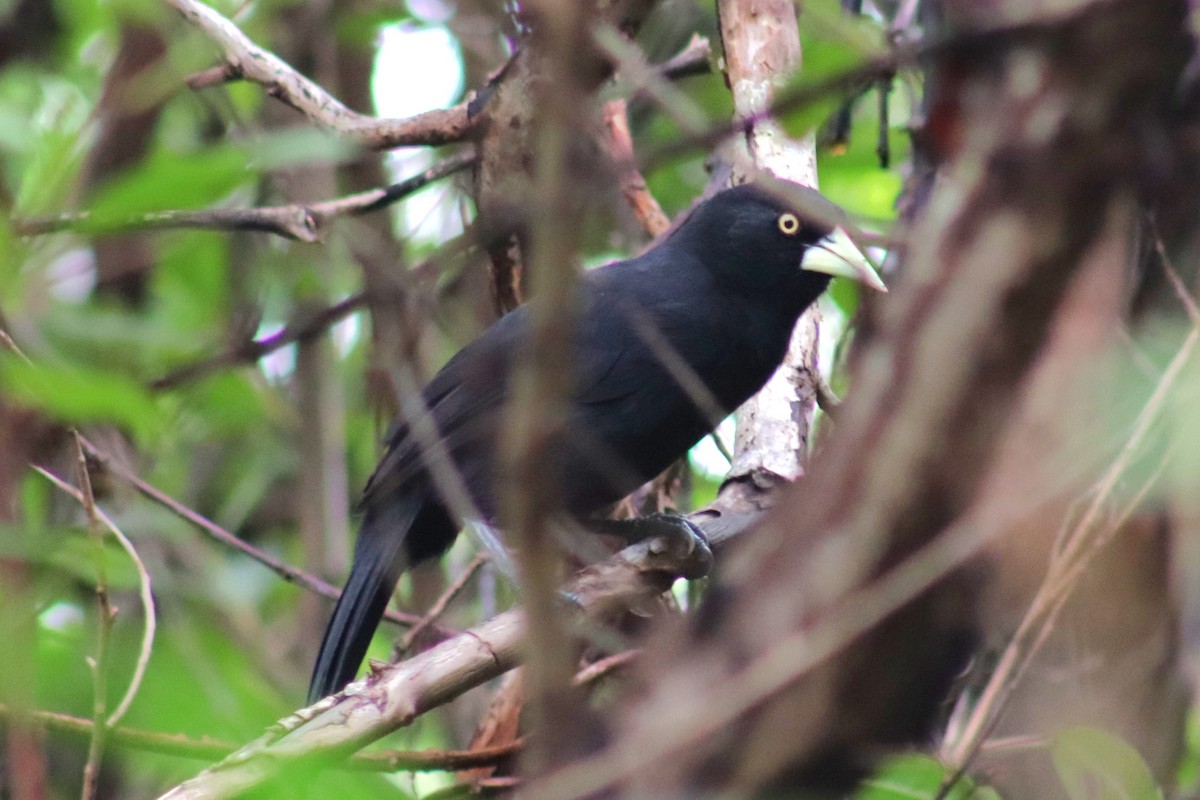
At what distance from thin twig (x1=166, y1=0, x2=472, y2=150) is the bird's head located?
861 mm

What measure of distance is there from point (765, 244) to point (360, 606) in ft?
5.13

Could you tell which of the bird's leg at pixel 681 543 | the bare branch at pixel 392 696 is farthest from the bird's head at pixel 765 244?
the bare branch at pixel 392 696

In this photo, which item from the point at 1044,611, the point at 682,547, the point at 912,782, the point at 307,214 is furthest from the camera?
the point at 307,214

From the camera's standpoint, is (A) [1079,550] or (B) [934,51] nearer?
(B) [934,51]

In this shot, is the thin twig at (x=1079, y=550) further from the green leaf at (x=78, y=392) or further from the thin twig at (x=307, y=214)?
the thin twig at (x=307, y=214)

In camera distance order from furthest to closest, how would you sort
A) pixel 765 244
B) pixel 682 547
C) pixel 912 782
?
1. pixel 765 244
2. pixel 682 547
3. pixel 912 782

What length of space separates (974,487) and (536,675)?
0.40 metres

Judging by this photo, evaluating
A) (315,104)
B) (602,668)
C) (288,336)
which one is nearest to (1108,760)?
(602,668)

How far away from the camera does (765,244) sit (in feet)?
12.8

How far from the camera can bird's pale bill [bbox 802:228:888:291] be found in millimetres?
3635

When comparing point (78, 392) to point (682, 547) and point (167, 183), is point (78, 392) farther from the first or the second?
point (682, 547)

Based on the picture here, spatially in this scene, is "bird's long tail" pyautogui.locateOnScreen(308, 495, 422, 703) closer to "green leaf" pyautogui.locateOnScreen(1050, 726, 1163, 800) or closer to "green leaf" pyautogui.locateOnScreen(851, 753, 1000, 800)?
Result: "green leaf" pyautogui.locateOnScreen(851, 753, 1000, 800)

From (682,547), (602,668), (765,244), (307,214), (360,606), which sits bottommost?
(602,668)

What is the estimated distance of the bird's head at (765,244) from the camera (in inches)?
150
